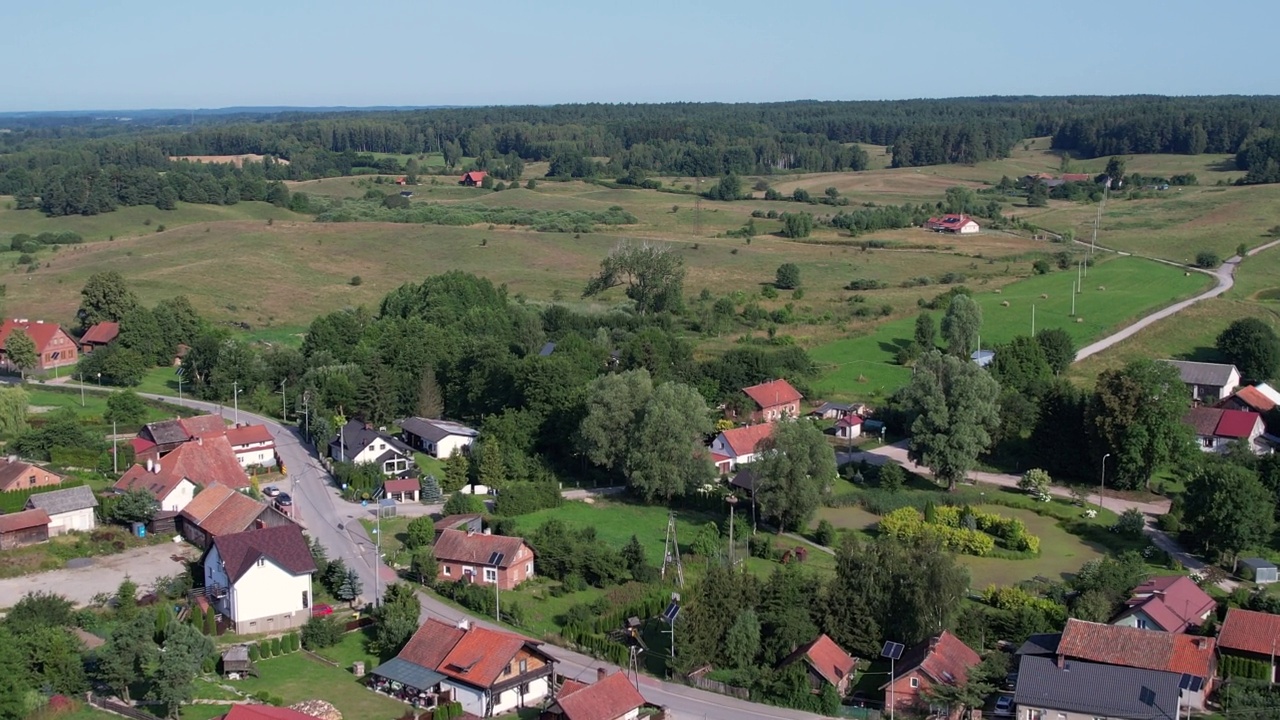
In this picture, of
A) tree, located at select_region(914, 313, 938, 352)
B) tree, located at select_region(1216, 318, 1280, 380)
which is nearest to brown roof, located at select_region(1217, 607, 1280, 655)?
tree, located at select_region(1216, 318, 1280, 380)

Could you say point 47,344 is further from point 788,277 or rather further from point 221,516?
point 788,277

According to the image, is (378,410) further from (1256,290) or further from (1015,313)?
(1256,290)

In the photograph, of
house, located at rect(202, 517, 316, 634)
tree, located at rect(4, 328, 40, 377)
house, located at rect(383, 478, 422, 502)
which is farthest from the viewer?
tree, located at rect(4, 328, 40, 377)

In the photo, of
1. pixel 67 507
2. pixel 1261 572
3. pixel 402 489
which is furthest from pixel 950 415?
pixel 67 507

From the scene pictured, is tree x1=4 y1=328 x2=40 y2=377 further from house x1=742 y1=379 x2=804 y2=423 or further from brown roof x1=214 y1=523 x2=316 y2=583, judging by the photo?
house x1=742 y1=379 x2=804 y2=423

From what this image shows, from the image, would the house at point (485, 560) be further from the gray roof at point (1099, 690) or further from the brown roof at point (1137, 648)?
the brown roof at point (1137, 648)

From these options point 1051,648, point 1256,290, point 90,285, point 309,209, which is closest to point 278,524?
point 1051,648
